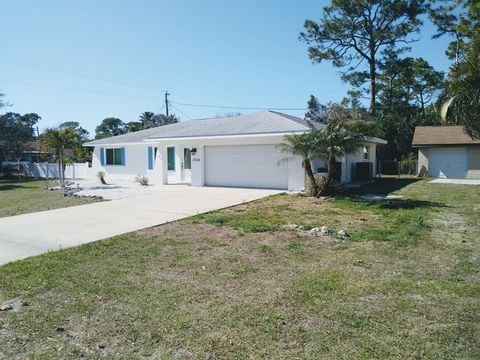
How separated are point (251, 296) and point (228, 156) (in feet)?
47.5

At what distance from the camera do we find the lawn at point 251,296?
3688 millimetres

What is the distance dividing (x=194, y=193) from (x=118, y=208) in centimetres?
454

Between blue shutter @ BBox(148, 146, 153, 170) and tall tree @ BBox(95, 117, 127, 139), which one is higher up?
tall tree @ BBox(95, 117, 127, 139)

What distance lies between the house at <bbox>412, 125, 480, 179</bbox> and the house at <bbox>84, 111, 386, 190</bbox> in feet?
15.7

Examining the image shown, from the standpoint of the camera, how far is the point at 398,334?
3826 millimetres

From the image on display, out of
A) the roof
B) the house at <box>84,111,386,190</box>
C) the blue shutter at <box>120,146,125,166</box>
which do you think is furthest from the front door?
the roof

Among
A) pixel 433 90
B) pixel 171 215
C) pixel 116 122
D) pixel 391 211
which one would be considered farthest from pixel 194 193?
pixel 116 122

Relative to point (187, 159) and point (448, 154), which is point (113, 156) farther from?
point (448, 154)

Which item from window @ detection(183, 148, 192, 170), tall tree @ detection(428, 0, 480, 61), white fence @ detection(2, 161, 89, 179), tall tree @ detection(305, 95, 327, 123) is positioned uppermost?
tall tree @ detection(428, 0, 480, 61)

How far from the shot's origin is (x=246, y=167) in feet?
60.8

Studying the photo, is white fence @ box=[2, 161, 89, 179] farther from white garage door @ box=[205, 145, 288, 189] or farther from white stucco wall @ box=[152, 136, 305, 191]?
white garage door @ box=[205, 145, 288, 189]

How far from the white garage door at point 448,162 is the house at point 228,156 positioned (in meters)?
5.19

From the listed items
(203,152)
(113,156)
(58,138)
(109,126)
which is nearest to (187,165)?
(203,152)

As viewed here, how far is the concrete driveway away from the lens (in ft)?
25.7
